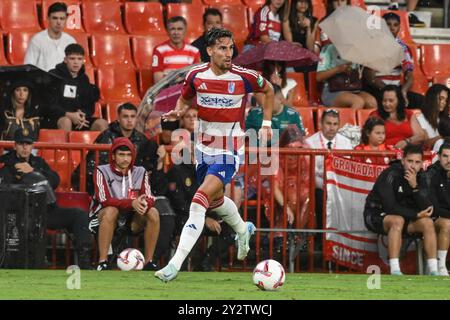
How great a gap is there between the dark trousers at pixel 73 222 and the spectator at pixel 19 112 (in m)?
1.59

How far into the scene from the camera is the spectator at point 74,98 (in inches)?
679

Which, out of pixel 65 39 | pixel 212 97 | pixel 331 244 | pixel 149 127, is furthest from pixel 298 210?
pixel 65 39

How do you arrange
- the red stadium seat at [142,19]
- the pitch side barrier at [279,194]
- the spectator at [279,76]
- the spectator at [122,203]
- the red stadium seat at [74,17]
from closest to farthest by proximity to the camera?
the spectator at [122,203], the pitch side barrier at [279,194], the spectator at [279,76], the red stadium seat at [74,17], the red stadium seat at [142,19]

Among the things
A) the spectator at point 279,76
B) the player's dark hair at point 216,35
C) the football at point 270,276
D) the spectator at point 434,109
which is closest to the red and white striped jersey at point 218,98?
the player's dark hair at point 216,35

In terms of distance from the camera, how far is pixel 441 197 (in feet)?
52.1

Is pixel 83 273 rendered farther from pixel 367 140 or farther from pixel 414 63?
pixel 414 63

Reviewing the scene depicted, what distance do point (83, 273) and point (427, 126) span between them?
609 centimetres

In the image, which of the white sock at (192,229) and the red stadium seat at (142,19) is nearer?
the white sock at (192,229)

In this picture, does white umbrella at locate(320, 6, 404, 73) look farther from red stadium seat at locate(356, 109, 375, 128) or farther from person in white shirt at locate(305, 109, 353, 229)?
person in white shirt at locate(305, 109, 353, 229)

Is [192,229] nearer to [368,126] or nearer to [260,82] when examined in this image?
[260,82]

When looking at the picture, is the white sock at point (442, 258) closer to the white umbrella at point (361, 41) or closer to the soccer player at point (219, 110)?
the soccer player at point (219, 110)

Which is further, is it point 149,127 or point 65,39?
point 65,39

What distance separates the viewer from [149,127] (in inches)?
664

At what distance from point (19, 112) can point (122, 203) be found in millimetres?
2384
